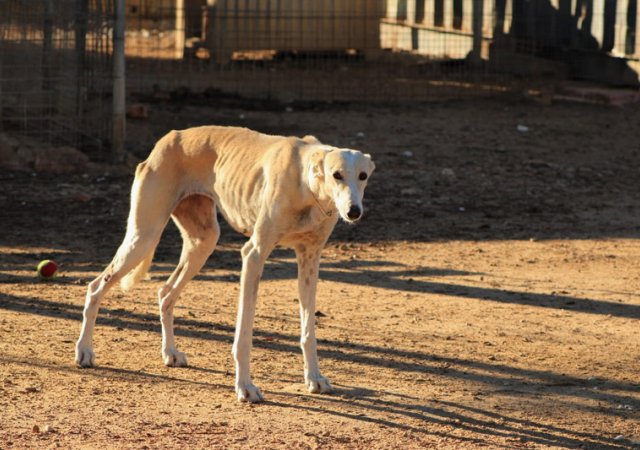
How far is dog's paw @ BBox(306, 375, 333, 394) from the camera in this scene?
6.64 metres

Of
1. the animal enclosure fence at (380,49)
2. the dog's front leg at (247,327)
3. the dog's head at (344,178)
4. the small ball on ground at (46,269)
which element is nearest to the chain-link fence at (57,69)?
the animal enclosure fence at (380,49)

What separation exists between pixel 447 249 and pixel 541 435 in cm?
450

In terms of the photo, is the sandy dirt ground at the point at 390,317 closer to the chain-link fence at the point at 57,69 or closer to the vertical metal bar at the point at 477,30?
the chain-link fence at the point at 57,69

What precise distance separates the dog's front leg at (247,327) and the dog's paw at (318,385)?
1.03 ft

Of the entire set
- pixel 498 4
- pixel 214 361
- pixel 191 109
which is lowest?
pixel 214 361

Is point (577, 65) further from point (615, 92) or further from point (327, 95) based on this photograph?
point (327, 95)

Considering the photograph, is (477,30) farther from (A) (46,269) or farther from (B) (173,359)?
(B) (173,359)

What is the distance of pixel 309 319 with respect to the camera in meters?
6.71

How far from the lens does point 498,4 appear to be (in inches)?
752

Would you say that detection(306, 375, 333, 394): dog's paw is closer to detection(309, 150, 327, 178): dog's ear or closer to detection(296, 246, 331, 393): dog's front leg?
detection(296, 246, 331, 393): dog's front leg

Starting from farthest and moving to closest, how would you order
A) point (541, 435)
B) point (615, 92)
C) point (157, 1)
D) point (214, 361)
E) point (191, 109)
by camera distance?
point (157, 1)
point (615, 92)
point (191, 109)
point (214, 361)
point (541, 435)

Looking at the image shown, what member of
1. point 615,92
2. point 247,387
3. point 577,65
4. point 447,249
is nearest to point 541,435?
point 247,387

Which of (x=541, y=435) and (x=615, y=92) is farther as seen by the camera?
(x=615, y=92)

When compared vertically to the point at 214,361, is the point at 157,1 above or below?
above
